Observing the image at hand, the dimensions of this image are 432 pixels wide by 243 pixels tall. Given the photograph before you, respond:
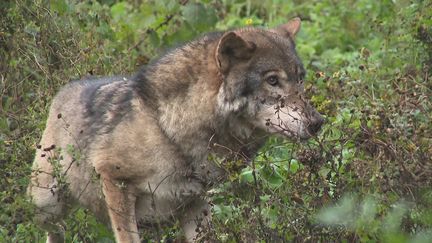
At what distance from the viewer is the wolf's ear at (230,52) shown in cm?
619

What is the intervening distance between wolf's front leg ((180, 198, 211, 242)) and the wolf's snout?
87 centimetres

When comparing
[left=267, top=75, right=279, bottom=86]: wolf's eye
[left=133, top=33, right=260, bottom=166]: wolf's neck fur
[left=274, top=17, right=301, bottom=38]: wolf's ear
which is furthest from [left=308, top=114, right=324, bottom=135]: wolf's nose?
[left=274, top=17, right=301, bottom=38]: wolf's ear

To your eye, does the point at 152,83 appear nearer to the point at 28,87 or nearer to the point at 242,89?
the point at 242,89

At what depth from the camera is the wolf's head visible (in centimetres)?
612

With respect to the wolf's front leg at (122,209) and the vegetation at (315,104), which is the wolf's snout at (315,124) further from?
the wolf's front leg at (122,209)

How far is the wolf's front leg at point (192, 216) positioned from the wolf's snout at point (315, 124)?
87 cm

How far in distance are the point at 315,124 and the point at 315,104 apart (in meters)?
0.72

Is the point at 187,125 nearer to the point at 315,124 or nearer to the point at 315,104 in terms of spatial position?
the point at 315,124

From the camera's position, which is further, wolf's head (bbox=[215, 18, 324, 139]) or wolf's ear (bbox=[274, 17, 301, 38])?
wolf's ear (bbox=[274, 17, 301, 38])

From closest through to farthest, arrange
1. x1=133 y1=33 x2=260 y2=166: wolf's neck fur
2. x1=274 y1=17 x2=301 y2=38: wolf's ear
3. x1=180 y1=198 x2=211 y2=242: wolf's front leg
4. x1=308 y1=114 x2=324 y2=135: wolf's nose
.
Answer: x1=308 y1=114 x2=324 y2=135: wolf's nose, x1=133 y1=33 x2=260 y2=166: wolf's neck fur, x1=180 y1=198 x2=211 y2=242: wolf's front leg, x1=274 y1=17 x2=301 y2=38: wolf's ear

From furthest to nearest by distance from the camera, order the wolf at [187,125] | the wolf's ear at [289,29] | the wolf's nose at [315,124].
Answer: the wolf's ear at [289,29] < the wolf at [187,125] < the wolf's nose at [315,124]

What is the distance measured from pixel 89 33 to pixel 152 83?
8.76ft

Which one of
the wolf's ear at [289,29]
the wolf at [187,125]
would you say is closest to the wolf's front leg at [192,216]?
the wolf at [187,125]

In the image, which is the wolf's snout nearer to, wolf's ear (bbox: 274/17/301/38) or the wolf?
the wolf
